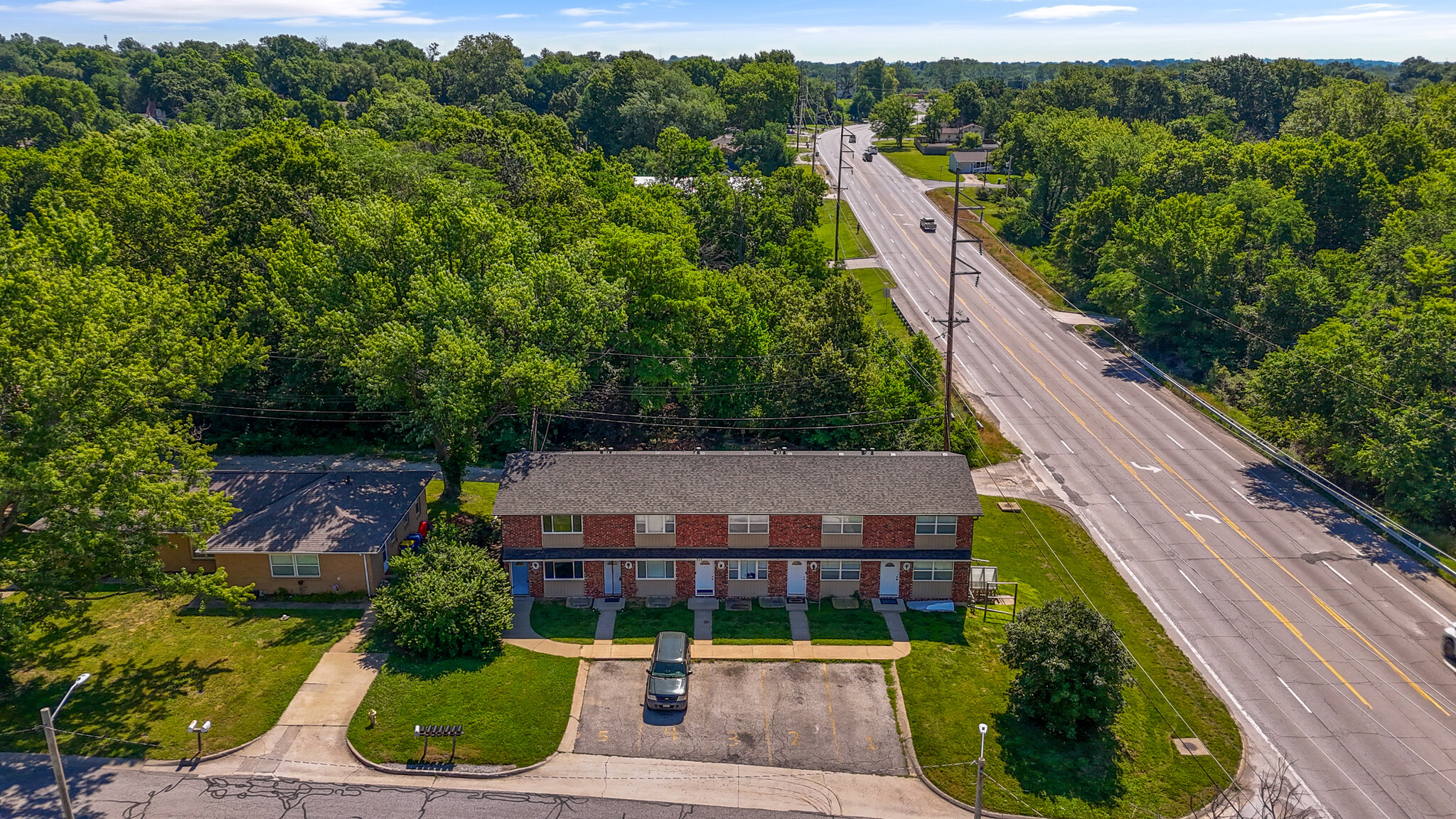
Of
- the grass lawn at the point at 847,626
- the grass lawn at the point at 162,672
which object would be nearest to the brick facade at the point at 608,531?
the grass lawn at the point at 847,626

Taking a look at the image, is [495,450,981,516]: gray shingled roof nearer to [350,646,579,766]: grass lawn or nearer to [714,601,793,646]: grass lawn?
[714,601,793,646]: grass lawn

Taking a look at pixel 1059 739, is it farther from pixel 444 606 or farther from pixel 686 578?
pixel 444 606

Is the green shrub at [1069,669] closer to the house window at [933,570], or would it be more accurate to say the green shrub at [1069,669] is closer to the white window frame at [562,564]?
the house window at [933,570]

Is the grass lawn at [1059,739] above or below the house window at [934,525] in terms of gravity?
below

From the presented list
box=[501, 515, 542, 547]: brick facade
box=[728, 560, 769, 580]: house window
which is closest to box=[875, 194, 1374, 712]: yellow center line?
box=[728, 560, 769, 580]: house window

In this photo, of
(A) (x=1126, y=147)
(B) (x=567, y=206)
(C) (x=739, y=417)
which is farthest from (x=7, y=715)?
(A) (x=1126, y=147)


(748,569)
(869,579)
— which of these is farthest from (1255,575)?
(748,569)
